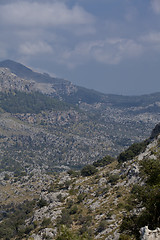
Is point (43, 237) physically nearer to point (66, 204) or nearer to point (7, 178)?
point (66, 204)

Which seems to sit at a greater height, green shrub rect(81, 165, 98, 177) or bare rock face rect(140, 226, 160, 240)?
bare rock face rect(140, 226, 160, 240)

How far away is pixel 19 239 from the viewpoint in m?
61.3

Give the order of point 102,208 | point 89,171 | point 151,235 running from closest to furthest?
point 151,235, point 102,208, point 89,171

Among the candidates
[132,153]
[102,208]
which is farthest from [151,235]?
[132,153]

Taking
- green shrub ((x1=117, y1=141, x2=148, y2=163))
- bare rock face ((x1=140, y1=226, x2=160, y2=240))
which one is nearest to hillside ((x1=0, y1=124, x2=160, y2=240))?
green shrub ((x1=117, y1=141, x2=148, y2=163))

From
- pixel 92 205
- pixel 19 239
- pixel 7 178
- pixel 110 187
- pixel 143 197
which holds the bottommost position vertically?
pixel 7 178

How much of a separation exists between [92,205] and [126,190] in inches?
467

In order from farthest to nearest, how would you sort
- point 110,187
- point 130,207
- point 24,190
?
point 24,190 → point 110,187 → point 130,207

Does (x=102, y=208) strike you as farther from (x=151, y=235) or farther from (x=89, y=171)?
(x=89, y=171)

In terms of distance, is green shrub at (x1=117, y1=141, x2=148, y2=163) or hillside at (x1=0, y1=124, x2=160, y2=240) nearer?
hillside at (x1=0, y1=124, x2=160, y2=240)

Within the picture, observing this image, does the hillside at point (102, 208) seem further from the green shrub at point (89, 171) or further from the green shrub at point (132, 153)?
the green shrub at point (132, 153)

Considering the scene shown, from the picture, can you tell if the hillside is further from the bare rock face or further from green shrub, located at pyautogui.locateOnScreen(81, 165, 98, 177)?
the bare rock face

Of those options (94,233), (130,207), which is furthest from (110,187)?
(130,207)

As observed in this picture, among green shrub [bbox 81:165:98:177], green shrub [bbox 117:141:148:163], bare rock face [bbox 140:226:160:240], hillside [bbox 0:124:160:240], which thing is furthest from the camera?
green shrub [bbox 81:165:98:177]
